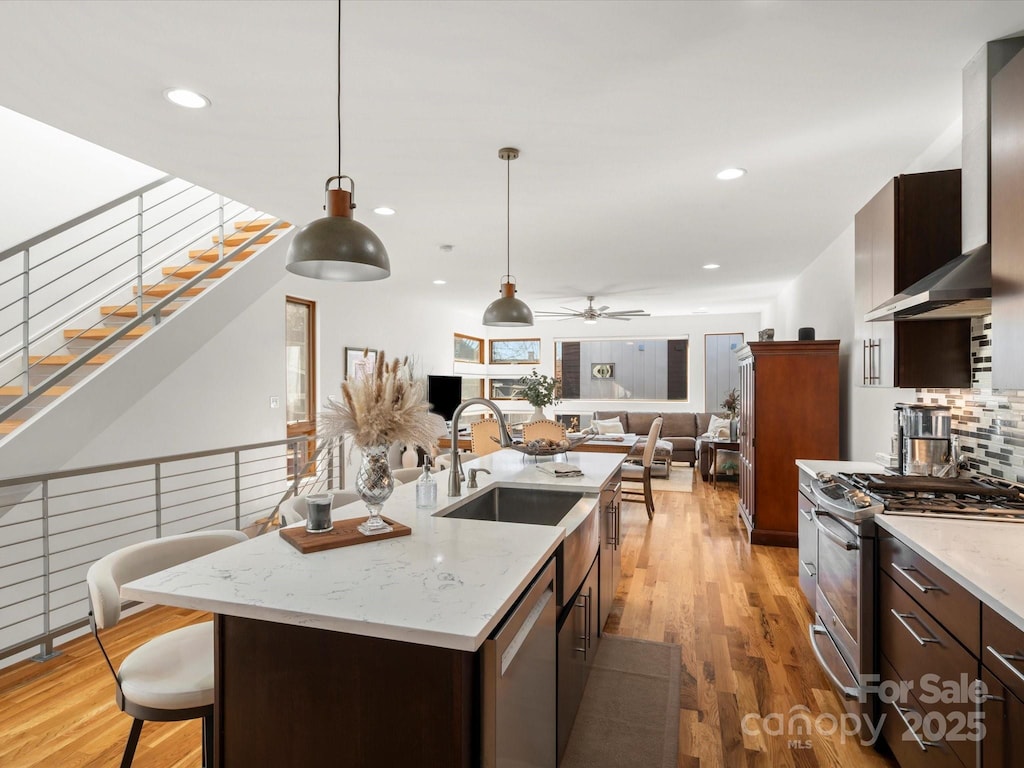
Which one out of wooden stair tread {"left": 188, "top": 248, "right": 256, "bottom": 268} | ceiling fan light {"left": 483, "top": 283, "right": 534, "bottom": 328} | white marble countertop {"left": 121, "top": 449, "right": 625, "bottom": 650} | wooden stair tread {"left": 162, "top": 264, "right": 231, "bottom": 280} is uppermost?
wooden stair tread {"left": 188, "top": 248, "right": 256, "bottom": 268}

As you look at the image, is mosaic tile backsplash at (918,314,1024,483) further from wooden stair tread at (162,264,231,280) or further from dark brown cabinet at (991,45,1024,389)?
wooden stair tread at (162,264,231,280)

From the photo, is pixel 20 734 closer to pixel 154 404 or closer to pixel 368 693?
pixel 368 693

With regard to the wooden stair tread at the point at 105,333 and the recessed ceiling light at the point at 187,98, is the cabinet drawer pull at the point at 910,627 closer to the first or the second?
the recessed ceiling light at the point at 187,98

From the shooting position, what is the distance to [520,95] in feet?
7.88

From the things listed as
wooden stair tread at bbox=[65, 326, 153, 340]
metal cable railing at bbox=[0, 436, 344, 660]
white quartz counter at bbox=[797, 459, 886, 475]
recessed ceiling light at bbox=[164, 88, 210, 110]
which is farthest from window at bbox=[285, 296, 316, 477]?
white quartz counter at bbox=[797, 459, 886, 475]

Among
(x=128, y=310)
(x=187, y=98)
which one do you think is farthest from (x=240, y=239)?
(x=187, y=98)

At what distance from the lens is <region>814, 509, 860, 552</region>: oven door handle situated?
2164 mm

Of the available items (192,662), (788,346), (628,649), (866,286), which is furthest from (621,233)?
(192,662)

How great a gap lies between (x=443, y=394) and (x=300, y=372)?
2.96m

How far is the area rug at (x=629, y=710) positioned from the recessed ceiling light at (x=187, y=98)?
3071mm

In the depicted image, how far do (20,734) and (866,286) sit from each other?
14.1 feet

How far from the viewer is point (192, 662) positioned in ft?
5.20

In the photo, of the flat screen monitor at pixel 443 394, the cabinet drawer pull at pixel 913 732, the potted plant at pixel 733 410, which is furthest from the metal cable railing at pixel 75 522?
the potted plant at pixel 733 410

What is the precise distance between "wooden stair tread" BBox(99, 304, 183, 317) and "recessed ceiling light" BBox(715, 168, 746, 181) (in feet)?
12.6
